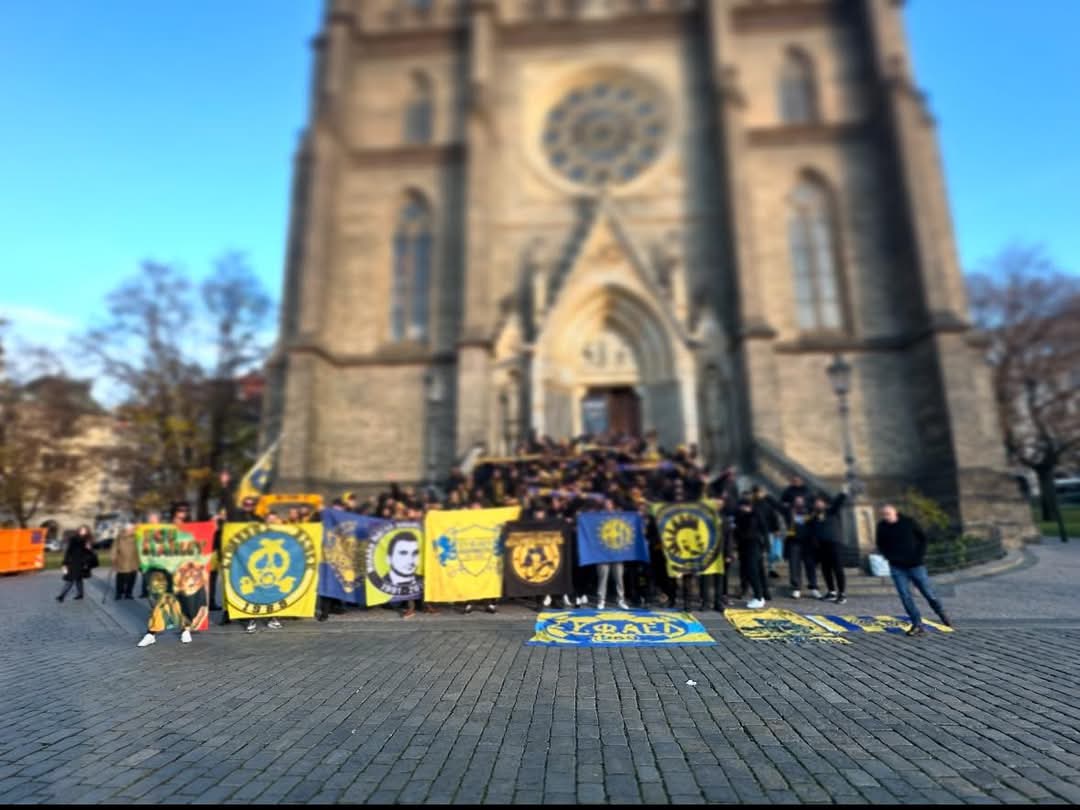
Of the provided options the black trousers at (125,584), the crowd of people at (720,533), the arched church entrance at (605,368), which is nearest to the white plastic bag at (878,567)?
the crowd of people at (720,533)

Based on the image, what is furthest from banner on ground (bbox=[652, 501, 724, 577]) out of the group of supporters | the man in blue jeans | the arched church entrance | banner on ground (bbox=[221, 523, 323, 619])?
the arched church entrance

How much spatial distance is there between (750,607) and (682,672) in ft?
11.8

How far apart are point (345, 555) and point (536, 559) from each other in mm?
2880

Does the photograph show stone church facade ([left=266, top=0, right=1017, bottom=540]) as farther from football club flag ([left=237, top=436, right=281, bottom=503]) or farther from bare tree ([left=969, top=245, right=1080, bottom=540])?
bare tree ([left=969, top=245, right=1080, bottom=540])

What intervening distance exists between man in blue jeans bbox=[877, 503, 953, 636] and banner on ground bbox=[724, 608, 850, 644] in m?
1.15

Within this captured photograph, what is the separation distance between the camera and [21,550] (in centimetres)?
1742

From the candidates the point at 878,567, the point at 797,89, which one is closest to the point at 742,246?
the point at 797,89

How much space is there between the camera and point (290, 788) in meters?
3.22

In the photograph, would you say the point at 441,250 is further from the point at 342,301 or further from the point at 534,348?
the point at 534,348

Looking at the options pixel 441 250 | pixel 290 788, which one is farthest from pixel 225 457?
pixel 290 788

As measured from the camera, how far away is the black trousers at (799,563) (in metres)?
9.44

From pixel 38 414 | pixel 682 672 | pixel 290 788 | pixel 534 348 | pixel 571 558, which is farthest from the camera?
pixel 38 414

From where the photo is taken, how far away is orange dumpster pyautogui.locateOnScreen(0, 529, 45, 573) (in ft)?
55.3

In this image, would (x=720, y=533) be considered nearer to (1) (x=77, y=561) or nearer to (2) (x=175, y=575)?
(2) (x=175, y=575)
